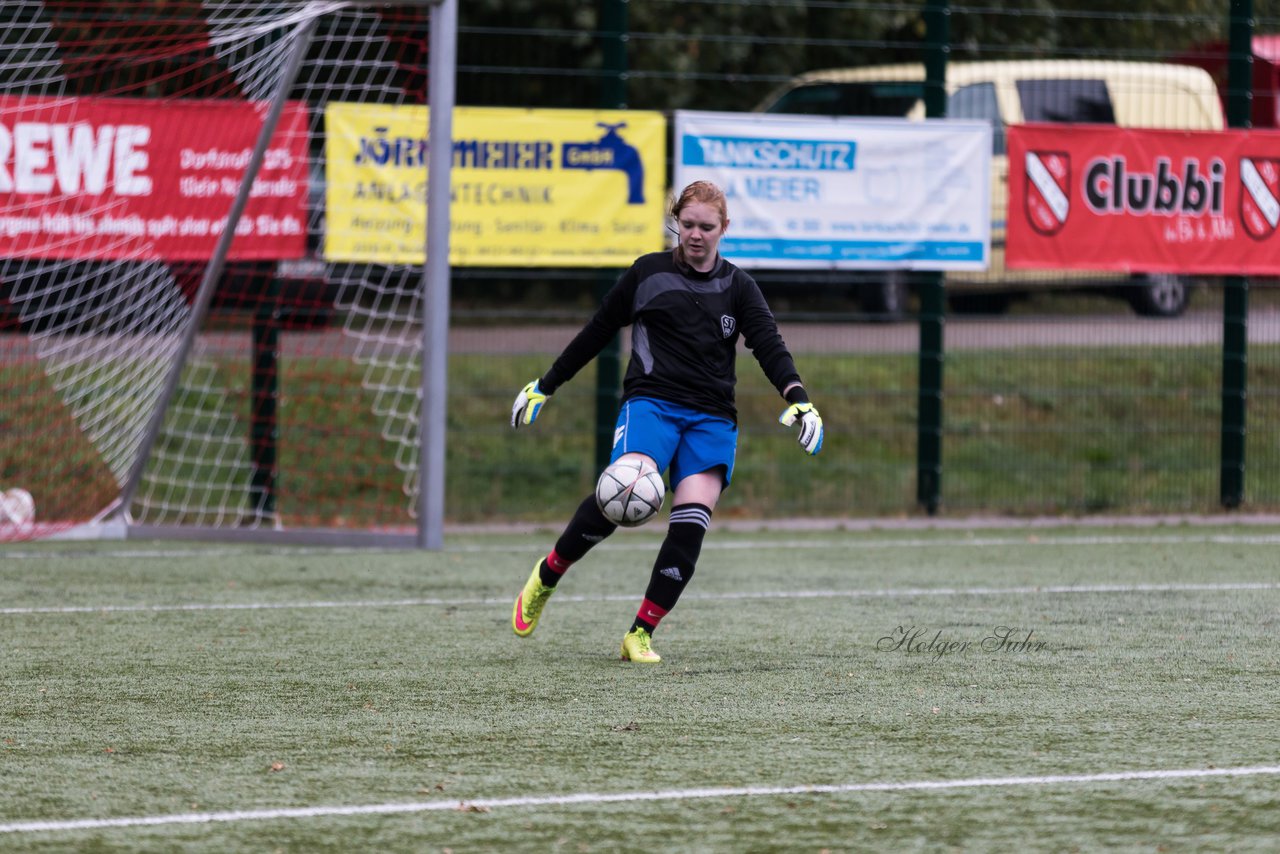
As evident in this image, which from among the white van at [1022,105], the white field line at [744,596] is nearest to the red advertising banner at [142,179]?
the white field line at [744,596]

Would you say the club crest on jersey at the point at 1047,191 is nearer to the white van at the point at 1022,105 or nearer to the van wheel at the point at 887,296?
the white van at the point at 1022,105

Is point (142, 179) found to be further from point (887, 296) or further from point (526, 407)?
point (526, 407)

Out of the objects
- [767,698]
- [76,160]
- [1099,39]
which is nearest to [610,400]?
[76,160]

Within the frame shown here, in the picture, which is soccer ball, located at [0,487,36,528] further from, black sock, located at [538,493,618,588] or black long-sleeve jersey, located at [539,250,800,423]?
black long-sleeve jersey, located at [539,250,800,423]

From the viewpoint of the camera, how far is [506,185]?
10.8 meters

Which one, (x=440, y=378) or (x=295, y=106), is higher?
(x=295, y=106)

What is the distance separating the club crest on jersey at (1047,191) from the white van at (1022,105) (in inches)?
6.7

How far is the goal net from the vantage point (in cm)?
1006

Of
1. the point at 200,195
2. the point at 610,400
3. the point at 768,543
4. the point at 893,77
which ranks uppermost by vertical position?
the point at 893,77

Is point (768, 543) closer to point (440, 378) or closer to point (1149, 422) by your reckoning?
point (440, 378)

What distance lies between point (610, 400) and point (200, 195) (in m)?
2.57

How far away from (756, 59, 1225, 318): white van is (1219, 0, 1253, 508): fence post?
16cm

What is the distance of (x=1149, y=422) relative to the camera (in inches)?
487

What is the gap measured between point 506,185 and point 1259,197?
15.8 ft
